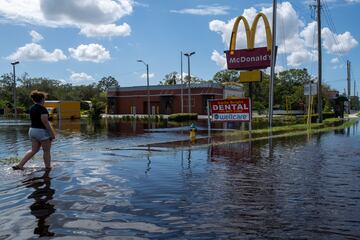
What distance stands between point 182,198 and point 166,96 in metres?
64.9

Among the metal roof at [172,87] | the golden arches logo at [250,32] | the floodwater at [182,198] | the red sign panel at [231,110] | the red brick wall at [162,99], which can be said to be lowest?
the floodwater at [182,198]

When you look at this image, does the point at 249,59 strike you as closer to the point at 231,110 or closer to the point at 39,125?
the point at 231,110

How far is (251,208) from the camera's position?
20.4 feet

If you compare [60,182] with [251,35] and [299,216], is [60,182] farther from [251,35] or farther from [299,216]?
[251,35]

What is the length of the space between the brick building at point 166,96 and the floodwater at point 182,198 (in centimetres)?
5211

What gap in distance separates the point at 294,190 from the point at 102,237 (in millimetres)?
3868

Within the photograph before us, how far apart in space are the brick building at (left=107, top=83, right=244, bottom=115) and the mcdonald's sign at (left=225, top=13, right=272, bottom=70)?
28550 mm

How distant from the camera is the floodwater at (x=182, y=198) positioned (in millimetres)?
5215

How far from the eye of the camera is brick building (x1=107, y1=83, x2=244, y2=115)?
67.0 m

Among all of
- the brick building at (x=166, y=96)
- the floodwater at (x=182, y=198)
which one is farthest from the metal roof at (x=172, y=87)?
the floodwater at (x=182, y=198)

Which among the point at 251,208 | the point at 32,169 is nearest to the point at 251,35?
the point at 32,169

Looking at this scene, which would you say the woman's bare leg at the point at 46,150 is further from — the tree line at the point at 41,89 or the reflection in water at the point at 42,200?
the tree line at the point at 41,89

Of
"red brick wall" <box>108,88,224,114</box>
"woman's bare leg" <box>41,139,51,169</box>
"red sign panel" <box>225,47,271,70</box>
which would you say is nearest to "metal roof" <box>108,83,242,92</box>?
"red brick wall" <box>108,88,224,114</box>

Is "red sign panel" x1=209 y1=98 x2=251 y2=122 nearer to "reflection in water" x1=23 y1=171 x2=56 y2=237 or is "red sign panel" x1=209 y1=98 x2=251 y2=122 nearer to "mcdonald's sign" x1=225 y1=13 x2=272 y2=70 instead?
"reflection in water" x1=23 y1=171 x2=56 y2=237
